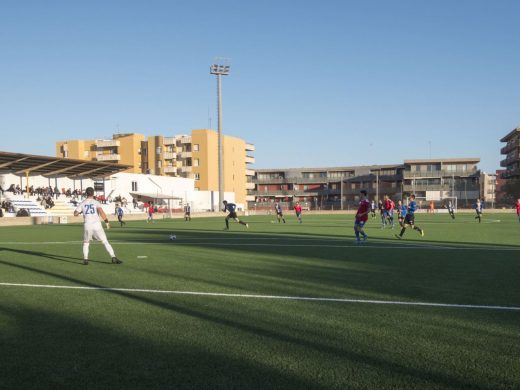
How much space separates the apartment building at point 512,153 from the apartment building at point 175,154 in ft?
189

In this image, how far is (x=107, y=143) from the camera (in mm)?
104625

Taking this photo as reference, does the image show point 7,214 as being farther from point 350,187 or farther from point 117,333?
point 350,187

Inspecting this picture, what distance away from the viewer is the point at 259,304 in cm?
727

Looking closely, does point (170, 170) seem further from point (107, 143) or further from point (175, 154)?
point (107, 143)

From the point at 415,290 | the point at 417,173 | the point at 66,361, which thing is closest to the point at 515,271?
the point at 415,290

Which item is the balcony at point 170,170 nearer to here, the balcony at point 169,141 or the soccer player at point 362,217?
the balcony at point 169,141

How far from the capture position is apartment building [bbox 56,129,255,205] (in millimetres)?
100562

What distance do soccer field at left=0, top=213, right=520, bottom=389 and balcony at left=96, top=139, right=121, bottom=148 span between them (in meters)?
97.0

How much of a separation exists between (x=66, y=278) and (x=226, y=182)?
9624cm

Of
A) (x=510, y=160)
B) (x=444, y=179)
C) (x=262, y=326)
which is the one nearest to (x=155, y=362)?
(x=262, y=326)

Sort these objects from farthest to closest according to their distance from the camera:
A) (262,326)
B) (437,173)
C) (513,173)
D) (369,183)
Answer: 1. (369,183)
2. (437,173)
3. (513,173)
4. (262,326)

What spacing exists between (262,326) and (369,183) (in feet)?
352

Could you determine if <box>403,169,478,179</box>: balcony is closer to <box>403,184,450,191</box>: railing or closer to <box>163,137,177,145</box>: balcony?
<box>403,184,450,191</box>: railing

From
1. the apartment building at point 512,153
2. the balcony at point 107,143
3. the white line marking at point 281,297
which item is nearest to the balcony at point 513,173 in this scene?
the apartment building at point 512,153
